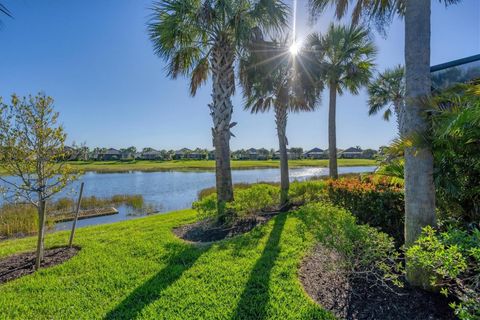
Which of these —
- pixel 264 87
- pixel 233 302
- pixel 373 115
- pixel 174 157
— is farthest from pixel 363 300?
pixel 174 157

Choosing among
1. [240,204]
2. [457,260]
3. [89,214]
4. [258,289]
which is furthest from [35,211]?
[457,260]

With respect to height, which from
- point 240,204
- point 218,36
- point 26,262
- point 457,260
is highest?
point 218,36

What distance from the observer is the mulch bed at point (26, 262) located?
435 cm

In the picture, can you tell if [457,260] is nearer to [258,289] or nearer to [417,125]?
[417,125]

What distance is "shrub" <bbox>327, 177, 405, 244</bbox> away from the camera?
5.61 m

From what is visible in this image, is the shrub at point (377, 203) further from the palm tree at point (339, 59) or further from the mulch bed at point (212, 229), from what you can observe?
the palm tree at point (339, 59)

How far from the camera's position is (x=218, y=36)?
7.37 metres

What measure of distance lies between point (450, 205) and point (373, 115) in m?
17.2

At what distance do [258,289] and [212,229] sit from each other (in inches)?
137

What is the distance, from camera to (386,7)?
500cm

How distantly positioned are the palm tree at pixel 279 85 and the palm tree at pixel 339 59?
1.10m

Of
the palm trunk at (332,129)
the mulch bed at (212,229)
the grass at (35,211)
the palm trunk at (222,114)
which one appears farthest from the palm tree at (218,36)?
the palm trunk at (332,129)

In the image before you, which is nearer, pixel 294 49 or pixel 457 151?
pixel 457 151

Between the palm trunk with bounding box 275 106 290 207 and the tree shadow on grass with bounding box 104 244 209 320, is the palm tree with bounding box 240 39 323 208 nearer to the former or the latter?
the palm trunk with bounding box 275 106 290 207
